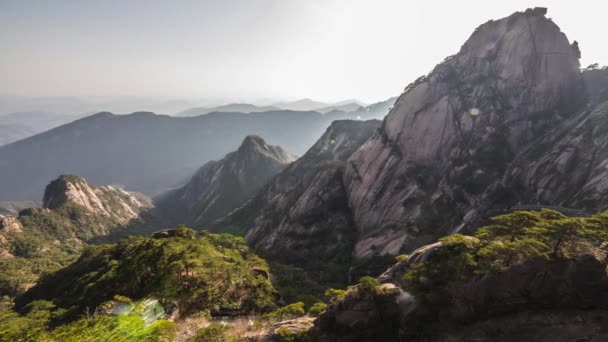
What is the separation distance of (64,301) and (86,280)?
5137 millimetres

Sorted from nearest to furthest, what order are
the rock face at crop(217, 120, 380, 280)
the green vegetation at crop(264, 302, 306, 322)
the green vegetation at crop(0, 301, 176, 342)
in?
the green vegetation at crop(0, 301, 176, 342)
the green vegetation at crop(264, 302, 306, 322)
the rock face at crop(217, 120, 380, 280)

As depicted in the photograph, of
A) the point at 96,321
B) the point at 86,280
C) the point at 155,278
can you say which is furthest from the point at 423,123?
the point at 86,280

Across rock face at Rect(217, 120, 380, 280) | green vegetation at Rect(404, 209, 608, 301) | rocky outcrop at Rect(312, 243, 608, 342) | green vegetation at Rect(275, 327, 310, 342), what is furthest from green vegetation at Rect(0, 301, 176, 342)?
rock face at Rect(217, 120, 380, 280)

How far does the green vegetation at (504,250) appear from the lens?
1972cm

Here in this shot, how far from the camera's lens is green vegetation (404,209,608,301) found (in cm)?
1972

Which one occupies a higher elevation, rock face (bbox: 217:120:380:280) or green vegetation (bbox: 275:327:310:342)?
green vegetation (bbox: 275:327:310:342)

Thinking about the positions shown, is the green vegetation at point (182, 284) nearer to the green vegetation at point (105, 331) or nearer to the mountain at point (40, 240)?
the green vegetation at point (105, 331)

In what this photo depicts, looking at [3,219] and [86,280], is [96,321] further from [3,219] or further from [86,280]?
[3,219]

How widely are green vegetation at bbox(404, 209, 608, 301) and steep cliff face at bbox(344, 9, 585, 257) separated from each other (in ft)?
124

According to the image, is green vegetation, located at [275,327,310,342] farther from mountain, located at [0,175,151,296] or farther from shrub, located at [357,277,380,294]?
mountain, located at [0,175,151,296]

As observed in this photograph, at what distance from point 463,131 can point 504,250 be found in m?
60.2

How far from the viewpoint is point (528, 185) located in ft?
182

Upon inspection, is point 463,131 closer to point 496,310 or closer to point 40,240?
point 496,310

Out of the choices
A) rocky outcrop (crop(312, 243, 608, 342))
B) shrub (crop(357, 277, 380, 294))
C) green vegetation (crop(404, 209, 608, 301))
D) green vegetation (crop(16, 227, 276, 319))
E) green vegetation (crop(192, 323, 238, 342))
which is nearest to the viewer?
rocky outcrop (crop(312, 243, 608, 342))
